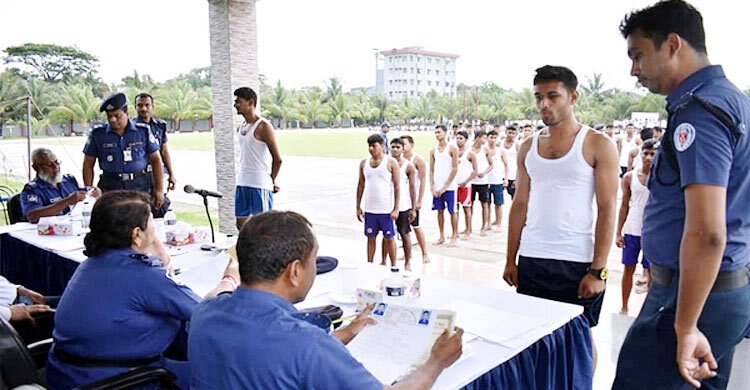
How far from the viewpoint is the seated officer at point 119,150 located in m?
4.38

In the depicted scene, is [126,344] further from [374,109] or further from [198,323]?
[374,109]

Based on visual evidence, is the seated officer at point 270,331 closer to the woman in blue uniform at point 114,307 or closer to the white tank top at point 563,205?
the woman in blue uniform at point 114,307

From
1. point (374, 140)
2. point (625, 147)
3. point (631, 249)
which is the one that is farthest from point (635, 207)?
point (625, 147)

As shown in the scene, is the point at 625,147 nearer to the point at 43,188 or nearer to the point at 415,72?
the point at 415,72

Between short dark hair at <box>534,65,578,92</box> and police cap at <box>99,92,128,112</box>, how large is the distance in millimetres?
3456

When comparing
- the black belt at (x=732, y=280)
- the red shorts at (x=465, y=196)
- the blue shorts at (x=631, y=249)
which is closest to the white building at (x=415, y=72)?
the red shorts at (x=465, y=196)

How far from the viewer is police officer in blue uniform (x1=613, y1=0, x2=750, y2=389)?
4.30 ft

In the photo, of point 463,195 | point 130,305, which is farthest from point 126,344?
point 463,195

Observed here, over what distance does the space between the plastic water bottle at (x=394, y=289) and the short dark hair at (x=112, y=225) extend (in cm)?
88

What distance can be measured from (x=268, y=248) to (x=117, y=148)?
12.3ft

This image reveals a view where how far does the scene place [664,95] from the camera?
58.6 inches

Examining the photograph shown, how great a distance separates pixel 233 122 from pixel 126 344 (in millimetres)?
4721

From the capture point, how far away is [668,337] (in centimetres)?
148

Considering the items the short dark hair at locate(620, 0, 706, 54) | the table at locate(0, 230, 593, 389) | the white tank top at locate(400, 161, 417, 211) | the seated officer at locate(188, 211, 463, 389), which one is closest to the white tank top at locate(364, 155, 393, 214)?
the white tank top at locate(400, 161, 417, 211)
